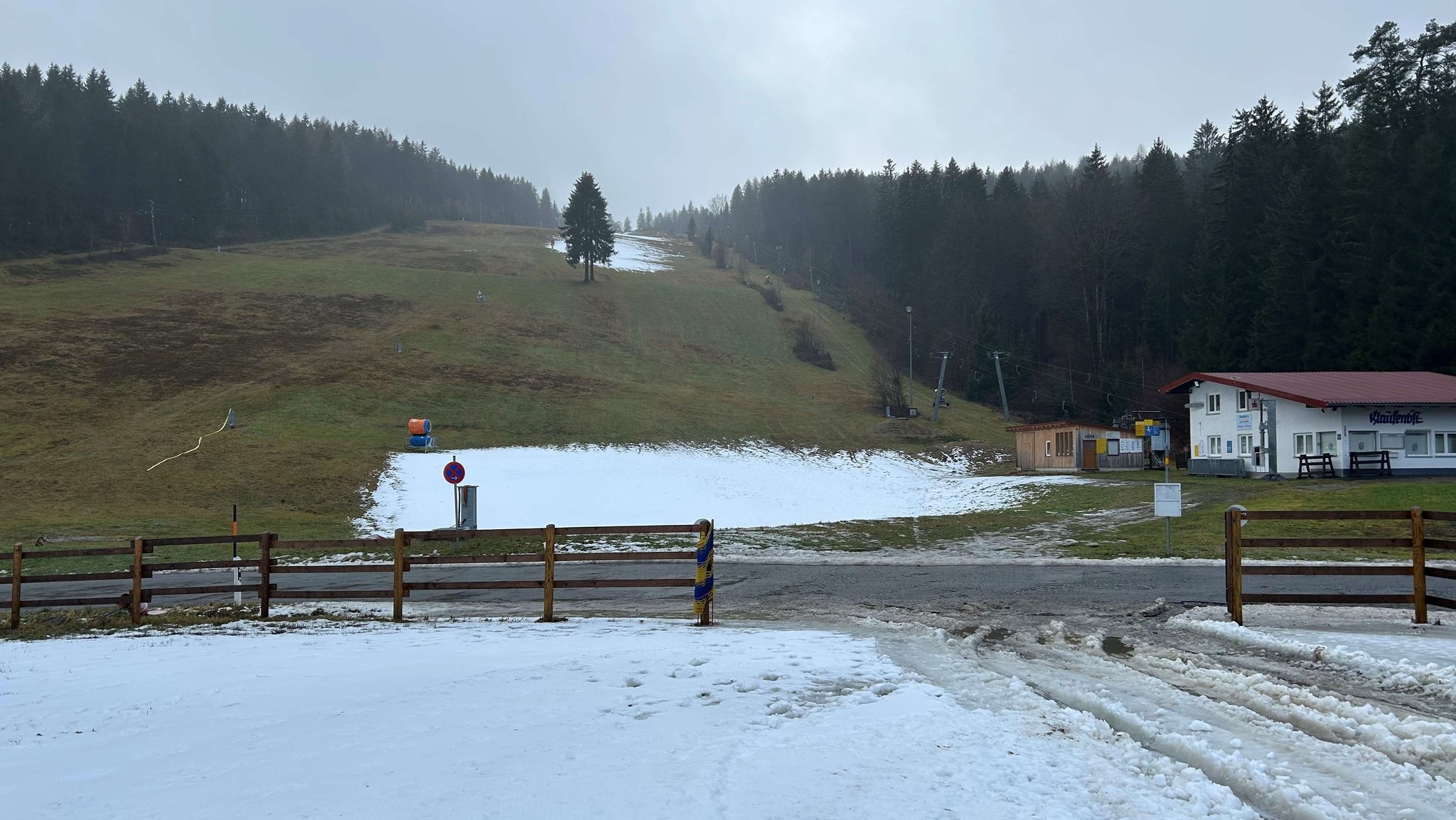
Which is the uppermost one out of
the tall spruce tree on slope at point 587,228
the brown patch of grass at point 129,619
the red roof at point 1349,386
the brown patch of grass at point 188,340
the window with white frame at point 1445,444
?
the tall spruce tree on slope at point 587,228

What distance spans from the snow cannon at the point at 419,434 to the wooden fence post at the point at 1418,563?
1487 inches

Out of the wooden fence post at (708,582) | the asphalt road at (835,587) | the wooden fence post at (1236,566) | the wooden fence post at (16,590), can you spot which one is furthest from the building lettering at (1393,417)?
the wooden fence post at (16,590)

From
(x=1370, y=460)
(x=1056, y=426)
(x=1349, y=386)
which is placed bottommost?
(x=1370, y=460)

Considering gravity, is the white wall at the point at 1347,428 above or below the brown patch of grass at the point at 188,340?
below

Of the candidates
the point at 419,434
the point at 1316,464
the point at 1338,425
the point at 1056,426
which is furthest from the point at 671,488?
the point at 1338,425

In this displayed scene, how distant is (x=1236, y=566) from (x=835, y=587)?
6.59 metres

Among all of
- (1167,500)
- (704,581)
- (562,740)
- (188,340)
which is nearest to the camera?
(562,740)

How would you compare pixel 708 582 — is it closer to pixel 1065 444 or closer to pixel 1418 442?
pixel 1418 442

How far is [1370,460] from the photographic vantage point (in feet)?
124

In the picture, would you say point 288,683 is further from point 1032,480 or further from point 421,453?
point 1032,480

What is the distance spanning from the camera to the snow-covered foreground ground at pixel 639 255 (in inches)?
Result: 4712

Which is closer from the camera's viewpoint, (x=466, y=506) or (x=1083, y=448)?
(x=466, y=506)

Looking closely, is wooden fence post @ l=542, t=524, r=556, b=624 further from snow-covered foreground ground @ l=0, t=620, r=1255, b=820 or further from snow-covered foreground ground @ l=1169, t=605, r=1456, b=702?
snow-covered foreground ground @ l=1169, t=605, r=1456, b=702

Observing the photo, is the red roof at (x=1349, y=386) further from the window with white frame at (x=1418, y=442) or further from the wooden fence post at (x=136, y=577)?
the wooden fence post at (x=136, y=577)
